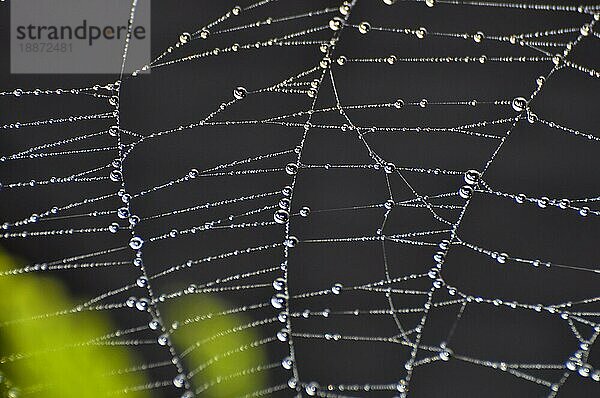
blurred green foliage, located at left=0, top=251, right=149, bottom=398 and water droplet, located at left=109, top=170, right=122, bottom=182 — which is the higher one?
water droplet, located at left=109, top=170, right=122, bottom=182

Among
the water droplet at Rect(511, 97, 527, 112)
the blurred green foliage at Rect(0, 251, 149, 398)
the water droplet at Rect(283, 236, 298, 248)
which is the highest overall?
the water droplet at Rect(511, 97, 527, 112)

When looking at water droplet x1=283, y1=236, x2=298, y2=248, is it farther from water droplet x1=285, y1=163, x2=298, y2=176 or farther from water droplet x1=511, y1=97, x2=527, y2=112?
water droplet x1=511, y1=97, x2=527, y2=112

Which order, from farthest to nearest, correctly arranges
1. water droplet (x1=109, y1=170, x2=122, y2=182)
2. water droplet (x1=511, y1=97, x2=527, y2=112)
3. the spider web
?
the spider web → water droplet (x1=511, y1=97, x2=527, y2=112) → water droplet (x1=109, y1=170, x2=122, y2=182)

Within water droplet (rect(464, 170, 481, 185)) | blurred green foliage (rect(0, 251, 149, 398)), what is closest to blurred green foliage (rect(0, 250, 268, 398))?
blurred green foliage (rect(0, 251, 149, 398))

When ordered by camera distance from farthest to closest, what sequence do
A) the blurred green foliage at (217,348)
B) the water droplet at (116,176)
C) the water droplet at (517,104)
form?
the blurred green foliage at (217,348)
the water droplet at (517,104)
the water droplet at (116,176)

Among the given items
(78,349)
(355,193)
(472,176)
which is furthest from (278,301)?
(355,193)

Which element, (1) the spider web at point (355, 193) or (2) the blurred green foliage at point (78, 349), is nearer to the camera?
(2) the blurred green foliage at point (78, 349)

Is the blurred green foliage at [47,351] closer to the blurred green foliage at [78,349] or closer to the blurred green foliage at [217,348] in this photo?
the blurred green foliage at [78,349]

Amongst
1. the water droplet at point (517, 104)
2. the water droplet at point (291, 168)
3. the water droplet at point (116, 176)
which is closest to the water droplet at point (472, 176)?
the water droplet at point (517, 104)

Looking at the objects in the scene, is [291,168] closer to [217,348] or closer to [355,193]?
[217,348]
